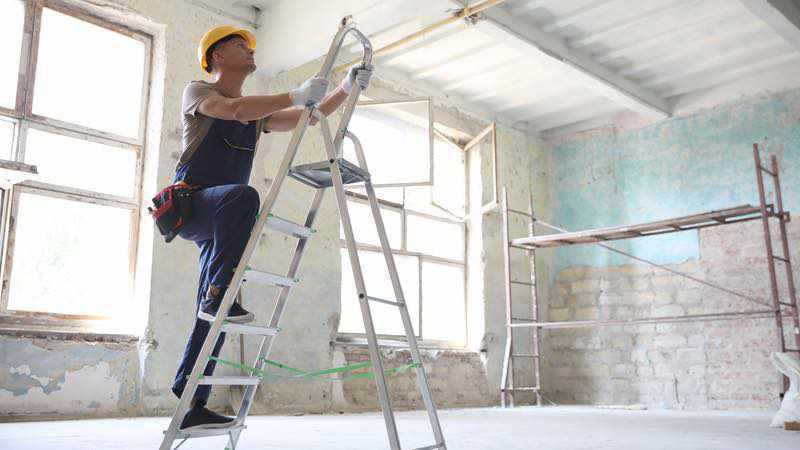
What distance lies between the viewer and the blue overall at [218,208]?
212 cm

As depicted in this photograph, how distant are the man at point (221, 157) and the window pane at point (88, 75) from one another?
2.69m

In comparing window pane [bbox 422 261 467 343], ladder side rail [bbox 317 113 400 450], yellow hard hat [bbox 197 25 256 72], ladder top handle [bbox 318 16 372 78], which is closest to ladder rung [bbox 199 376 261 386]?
ladder side rail [bbox 317 113 400 450]

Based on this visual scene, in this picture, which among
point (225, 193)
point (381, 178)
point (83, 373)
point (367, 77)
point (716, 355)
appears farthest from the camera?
point (716, 355)

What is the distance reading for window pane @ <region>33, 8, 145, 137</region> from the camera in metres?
4.67

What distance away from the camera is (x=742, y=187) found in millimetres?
6871

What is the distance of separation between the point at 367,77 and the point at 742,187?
5794mm

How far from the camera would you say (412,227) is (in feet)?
23.0

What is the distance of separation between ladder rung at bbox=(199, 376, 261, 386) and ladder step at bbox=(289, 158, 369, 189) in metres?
0.67

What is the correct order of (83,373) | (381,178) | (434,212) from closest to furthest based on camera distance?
1. (83,373)
2. (381,178)
3. (434,212)

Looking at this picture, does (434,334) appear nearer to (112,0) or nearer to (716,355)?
(716,355)

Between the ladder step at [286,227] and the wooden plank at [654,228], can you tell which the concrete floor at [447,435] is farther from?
the wooden plank at [654,228]

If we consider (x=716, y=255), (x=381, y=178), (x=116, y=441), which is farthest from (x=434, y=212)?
(x=116, y=441)

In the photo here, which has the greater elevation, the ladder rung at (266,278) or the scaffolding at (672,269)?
the scaffolding at (672,269)

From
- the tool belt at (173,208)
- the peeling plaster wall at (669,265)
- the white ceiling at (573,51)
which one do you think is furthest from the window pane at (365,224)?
the tool belt at (173,208)
